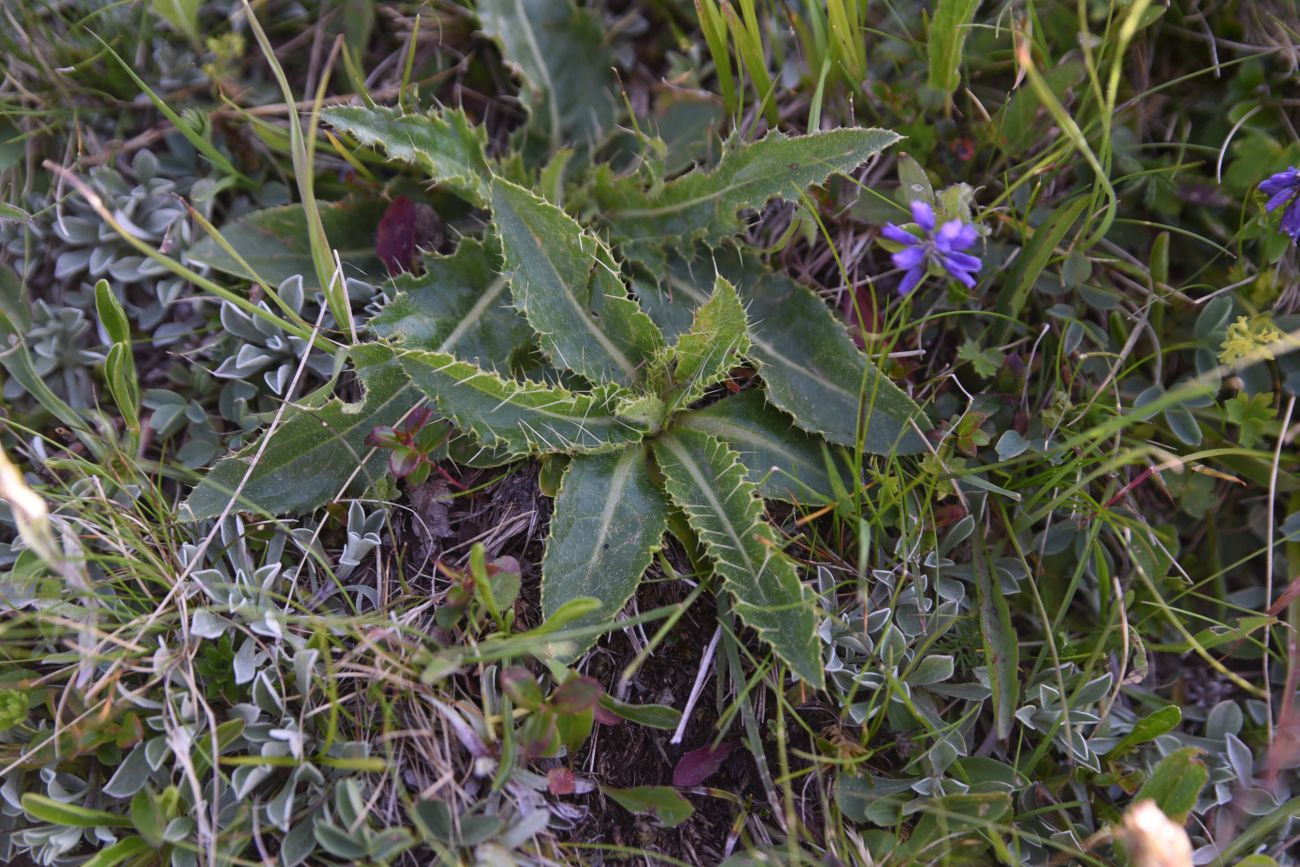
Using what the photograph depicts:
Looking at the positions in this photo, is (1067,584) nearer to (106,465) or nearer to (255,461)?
(255,461)

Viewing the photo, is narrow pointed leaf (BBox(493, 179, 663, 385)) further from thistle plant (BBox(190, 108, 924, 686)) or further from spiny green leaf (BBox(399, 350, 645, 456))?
spiny green leaf (BBox(399, 350, 645, 456))

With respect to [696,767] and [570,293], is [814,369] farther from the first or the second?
[696,767]

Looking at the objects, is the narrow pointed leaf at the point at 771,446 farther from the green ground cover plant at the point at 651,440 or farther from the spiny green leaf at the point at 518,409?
the spiny green leaf at the point at 518,409

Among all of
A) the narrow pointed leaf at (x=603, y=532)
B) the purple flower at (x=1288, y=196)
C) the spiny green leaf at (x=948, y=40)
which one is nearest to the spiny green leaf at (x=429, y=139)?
the narrow pointed leaf at (x=603, y=532)

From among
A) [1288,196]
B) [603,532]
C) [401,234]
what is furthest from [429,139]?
[1288,196]

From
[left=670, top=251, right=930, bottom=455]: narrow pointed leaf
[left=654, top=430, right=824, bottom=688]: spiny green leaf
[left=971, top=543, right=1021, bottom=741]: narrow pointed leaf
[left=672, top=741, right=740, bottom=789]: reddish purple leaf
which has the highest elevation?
[left=670, top=251, right=930, bottom=455]: narrow pointed leaf

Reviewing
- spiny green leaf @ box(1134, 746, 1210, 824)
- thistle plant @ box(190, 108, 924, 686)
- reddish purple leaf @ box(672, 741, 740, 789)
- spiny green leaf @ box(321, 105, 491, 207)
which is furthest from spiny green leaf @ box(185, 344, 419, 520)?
spiny green leaf @ box(1134, 746, 1210, 824)

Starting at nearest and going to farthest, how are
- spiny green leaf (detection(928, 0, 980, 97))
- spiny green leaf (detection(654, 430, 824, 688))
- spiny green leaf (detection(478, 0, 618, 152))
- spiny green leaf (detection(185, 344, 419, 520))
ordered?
spiny green leaf (detection(654, 430, 824, 688)), spiny green leaf (detection(185, 344, 419, 520)), spiny green leaf (detection(928, 0, 980, 97)), spiny green leaf (detection(478, 0, 618, 152))
